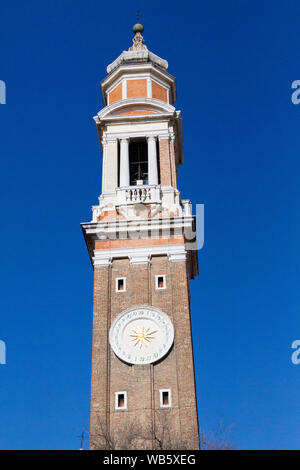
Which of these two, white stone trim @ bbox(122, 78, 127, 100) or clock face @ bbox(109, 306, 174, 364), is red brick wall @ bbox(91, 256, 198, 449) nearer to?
clock face @ bbox(109, 306, 174, 364)

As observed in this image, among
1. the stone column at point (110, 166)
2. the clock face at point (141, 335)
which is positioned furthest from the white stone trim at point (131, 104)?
the clock face at point (141, 335)

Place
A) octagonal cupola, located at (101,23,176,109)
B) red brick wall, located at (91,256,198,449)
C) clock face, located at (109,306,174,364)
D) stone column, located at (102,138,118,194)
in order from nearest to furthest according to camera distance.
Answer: red brick wall, located at (91,256,198,449) → clock face, located at (109,306,174,364) → stone column, located at (102,138,118,194) → octagonal cupola, located at (101,23,176,109)

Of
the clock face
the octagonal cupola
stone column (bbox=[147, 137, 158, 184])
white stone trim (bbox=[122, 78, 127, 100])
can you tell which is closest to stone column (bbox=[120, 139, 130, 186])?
stone column (bbox=[147, 137, 158, 184])

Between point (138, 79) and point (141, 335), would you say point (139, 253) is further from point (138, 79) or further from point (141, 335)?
point (138, 79)

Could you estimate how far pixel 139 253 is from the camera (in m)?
38.8

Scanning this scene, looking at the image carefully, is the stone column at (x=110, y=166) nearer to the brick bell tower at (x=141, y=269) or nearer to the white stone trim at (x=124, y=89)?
the brick bell tower at (x=141, y=269)

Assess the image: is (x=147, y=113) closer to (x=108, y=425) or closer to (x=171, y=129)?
(x=171, y=129)

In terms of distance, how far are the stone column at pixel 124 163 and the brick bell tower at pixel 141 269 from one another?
68mm

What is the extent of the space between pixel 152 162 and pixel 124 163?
1.69 metres

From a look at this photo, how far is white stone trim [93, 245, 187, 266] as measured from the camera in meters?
38.5

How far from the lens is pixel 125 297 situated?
37344 mm

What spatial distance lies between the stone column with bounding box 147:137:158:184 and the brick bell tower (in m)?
0.07

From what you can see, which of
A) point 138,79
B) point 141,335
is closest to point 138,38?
point 138,79
